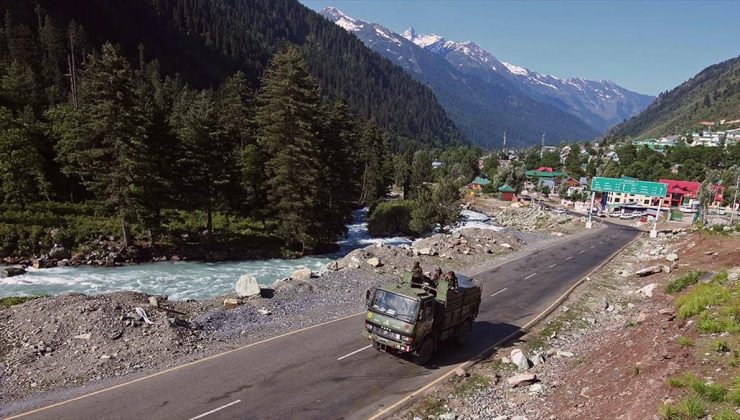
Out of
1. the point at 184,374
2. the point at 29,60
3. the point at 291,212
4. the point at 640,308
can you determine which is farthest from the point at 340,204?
the point at 29,60

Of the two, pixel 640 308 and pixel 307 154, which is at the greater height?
pixel 307 154

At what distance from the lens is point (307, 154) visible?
155 feet

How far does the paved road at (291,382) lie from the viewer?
13469 mm

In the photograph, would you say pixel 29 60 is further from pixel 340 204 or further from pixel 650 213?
pixel 650 213

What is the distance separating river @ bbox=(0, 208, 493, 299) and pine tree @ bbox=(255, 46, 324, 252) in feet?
13.3

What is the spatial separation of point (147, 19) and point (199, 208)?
14069cm

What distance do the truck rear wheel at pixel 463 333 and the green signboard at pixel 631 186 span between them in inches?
3037

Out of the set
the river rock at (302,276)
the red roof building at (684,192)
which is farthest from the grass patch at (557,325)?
the red roof building at (684,192)

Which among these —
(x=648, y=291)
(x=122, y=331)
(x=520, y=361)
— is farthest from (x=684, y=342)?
(x=122, y=331)

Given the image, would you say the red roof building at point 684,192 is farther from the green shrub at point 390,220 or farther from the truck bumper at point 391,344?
the truck bumper at point 391,344

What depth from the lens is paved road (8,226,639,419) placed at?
44.2ft

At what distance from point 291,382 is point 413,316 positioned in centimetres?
476

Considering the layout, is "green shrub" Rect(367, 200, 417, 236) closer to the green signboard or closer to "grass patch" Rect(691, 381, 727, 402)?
the green signboard

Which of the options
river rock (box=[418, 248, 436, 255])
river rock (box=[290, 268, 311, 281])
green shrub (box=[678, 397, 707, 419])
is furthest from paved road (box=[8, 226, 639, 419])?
river rock (box=[418, 248, 436, 255])
